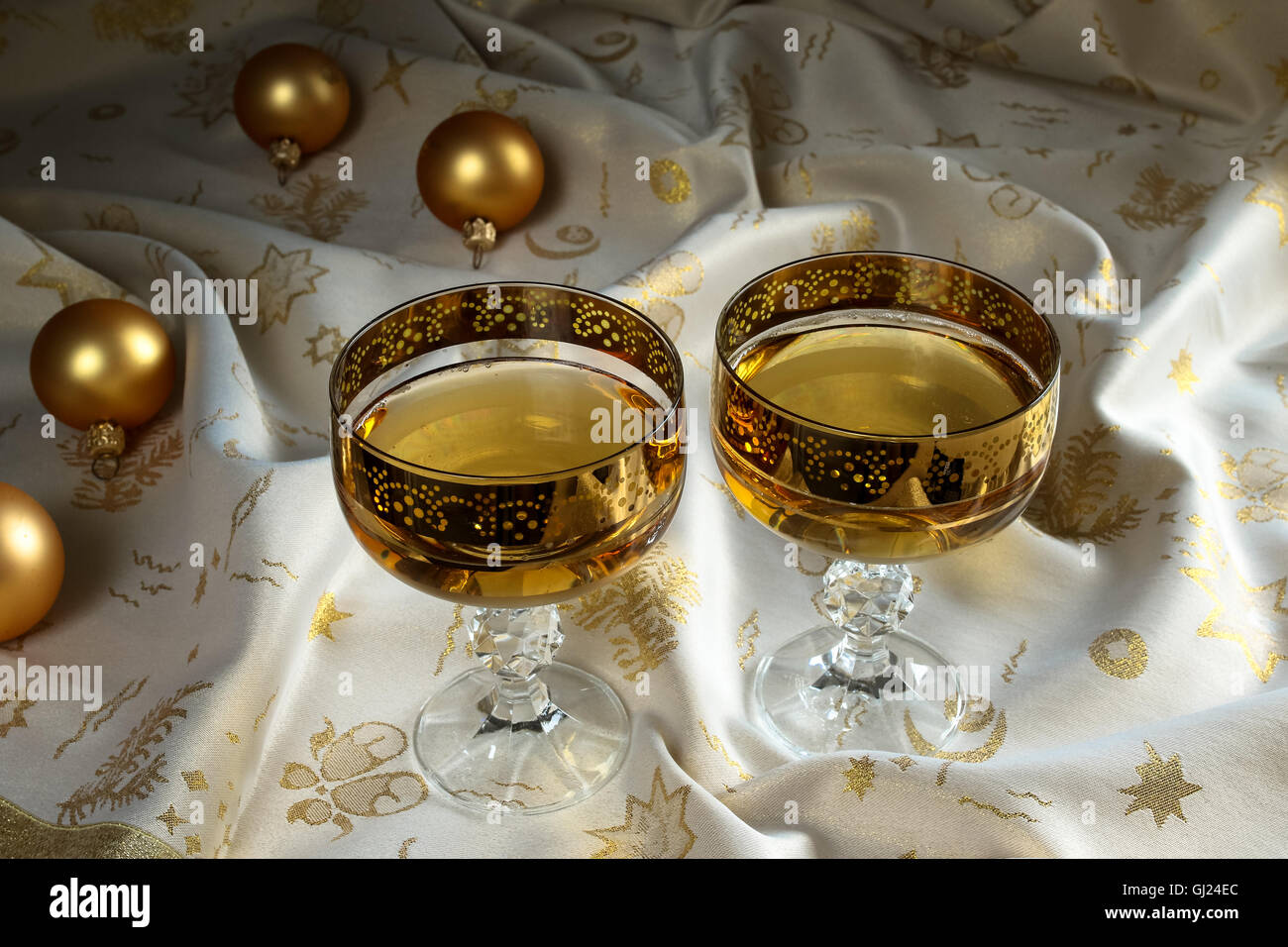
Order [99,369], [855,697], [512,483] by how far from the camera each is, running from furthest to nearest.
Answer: [99,369] < [855,697] < [512,483]

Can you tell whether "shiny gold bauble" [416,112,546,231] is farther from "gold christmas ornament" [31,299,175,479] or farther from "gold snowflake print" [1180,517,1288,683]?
"gold snowflake print" [1180,517,1288,683]

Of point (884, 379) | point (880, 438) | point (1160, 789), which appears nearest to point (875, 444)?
point (880, 438)

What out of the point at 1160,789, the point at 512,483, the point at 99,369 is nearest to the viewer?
the point at 512,483

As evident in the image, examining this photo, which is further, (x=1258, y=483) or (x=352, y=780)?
(x=1258, y=483)

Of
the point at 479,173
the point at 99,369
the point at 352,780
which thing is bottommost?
the point at 352,780

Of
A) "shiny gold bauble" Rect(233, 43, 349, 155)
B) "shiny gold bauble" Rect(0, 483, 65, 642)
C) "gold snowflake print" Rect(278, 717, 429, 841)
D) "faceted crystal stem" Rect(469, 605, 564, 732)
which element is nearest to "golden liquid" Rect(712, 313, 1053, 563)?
"faceted crystal stem" Rect(469, 605, 564, 732)

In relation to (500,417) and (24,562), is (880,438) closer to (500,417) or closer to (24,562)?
(500,417)

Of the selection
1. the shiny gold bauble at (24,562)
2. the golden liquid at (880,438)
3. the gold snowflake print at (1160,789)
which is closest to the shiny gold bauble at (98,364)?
the shiny gold bauble at (24,562)
